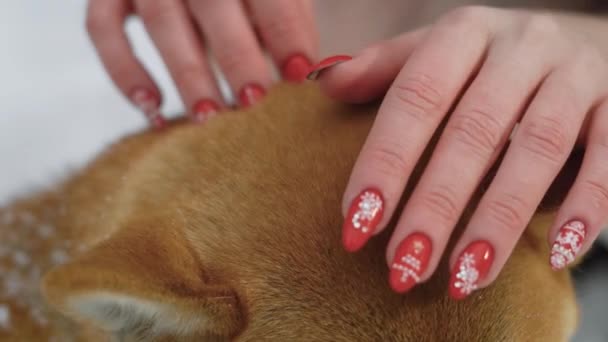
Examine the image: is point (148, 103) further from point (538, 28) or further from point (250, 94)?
point (538, 28)

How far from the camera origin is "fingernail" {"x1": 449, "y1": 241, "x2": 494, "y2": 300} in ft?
2.39

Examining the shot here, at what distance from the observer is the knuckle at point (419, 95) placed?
2.57 ft

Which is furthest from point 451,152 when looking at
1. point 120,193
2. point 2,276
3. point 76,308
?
point 2,276

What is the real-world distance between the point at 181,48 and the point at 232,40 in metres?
0.11

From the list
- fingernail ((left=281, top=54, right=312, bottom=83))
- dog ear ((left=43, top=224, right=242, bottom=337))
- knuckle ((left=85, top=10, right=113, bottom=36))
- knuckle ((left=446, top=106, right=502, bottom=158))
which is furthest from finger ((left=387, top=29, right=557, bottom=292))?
knuckle ((left=85, top=10, right=113, bottom=36))

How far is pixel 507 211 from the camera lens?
74cm

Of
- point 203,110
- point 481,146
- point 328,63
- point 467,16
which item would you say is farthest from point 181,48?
point 481,146

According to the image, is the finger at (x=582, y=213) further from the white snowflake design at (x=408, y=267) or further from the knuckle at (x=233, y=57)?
the knuckle at (x=233, y=57)

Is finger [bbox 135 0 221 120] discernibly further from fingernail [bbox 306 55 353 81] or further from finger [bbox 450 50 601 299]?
finger [bbox 450 50 601 299]

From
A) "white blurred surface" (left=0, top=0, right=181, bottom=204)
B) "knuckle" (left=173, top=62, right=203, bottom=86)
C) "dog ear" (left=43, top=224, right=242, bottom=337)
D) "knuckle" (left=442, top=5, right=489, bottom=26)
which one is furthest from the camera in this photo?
"white blurred surface" (left=0, top=0, right=181, bottom=204)

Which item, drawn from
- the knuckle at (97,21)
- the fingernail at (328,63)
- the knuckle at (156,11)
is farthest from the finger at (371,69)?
the knuckle at (97,21)

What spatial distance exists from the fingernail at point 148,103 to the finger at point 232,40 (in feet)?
0.55

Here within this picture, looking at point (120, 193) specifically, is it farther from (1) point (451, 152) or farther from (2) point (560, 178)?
(2) point (560, 178)

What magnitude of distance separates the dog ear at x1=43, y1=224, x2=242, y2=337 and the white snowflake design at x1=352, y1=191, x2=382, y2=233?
191 millimetres
